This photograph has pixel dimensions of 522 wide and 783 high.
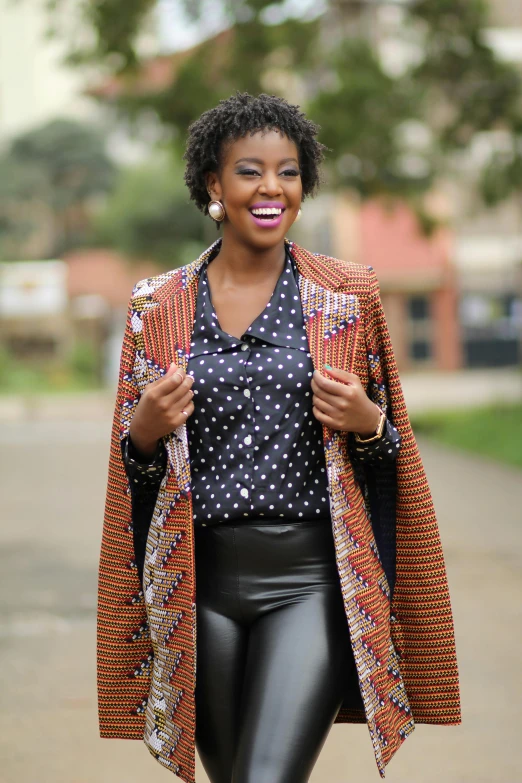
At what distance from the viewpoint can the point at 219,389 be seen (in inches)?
107

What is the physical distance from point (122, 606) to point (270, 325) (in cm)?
78

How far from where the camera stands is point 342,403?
2650 mm

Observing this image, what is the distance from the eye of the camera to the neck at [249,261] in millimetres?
2908

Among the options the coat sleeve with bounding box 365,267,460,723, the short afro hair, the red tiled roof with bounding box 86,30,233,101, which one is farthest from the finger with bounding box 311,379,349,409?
the red tiled roof with bounding box 86,30,233,101

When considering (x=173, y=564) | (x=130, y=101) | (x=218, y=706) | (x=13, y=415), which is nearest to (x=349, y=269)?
(x=173, y=564)

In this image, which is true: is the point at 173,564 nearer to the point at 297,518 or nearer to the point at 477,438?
the point at 297,518

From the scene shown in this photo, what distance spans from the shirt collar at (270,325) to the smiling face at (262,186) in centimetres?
12

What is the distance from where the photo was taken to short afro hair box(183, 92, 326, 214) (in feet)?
9.34

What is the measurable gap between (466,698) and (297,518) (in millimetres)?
2761

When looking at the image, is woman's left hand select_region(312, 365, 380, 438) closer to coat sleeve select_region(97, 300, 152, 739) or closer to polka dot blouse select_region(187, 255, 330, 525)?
polka dot blouse select_region(187, 255, 330, 525)

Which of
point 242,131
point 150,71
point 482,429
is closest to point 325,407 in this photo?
point 242,131

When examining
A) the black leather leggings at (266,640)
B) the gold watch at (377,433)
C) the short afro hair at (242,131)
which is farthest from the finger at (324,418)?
the short afro hair at (242,131)

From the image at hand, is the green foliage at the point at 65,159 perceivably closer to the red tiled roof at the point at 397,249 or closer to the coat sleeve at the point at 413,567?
the red tiled roof at the point at 397,249

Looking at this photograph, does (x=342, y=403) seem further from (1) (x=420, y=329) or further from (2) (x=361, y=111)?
(1) (x=420, y=329)
